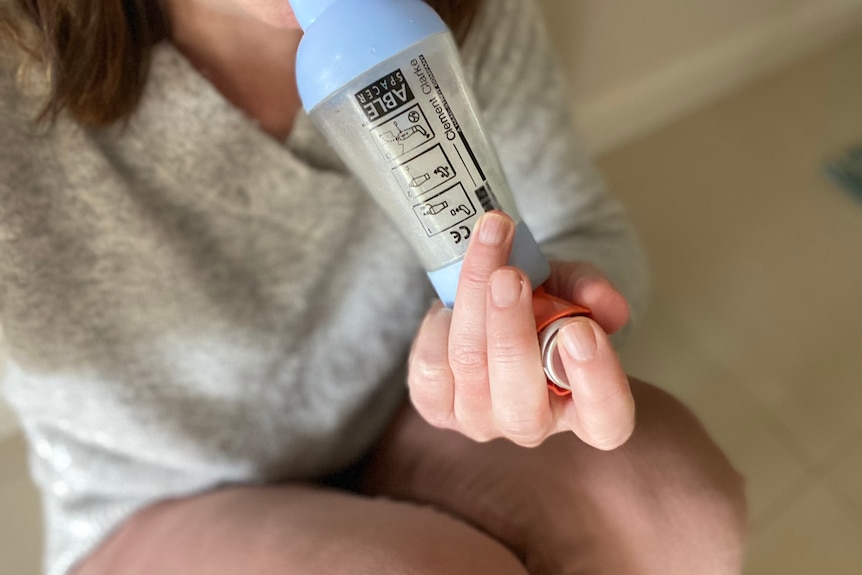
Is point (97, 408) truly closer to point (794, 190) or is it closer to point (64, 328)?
point (64, 328)

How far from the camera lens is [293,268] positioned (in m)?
0.57

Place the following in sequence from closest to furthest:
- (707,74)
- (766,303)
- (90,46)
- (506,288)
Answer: (506,288) < (90,46) < (766,303) < (707,74)

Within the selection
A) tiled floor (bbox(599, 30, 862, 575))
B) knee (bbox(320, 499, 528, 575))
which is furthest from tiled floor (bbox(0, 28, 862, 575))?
knee (bbox(320, 499, 528, 575))

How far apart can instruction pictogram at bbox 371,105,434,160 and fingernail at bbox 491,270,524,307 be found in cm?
8

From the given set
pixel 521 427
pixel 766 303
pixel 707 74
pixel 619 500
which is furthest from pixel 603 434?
pixel 707 74

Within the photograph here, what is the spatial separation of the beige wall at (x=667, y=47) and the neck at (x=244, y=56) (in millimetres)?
550

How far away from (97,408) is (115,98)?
0.76 ft

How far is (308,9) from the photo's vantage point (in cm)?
34

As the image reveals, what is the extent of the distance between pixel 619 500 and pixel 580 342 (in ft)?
0.67

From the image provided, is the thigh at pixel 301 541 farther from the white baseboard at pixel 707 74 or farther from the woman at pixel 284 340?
the white baseboard at pixel 707 74

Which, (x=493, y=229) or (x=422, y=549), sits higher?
(x=493, y=229)

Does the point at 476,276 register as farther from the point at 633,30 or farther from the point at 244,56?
the point at 633,30

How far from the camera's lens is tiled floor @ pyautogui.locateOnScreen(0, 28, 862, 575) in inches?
33.3

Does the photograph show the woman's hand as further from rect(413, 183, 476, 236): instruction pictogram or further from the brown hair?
the brown hair
